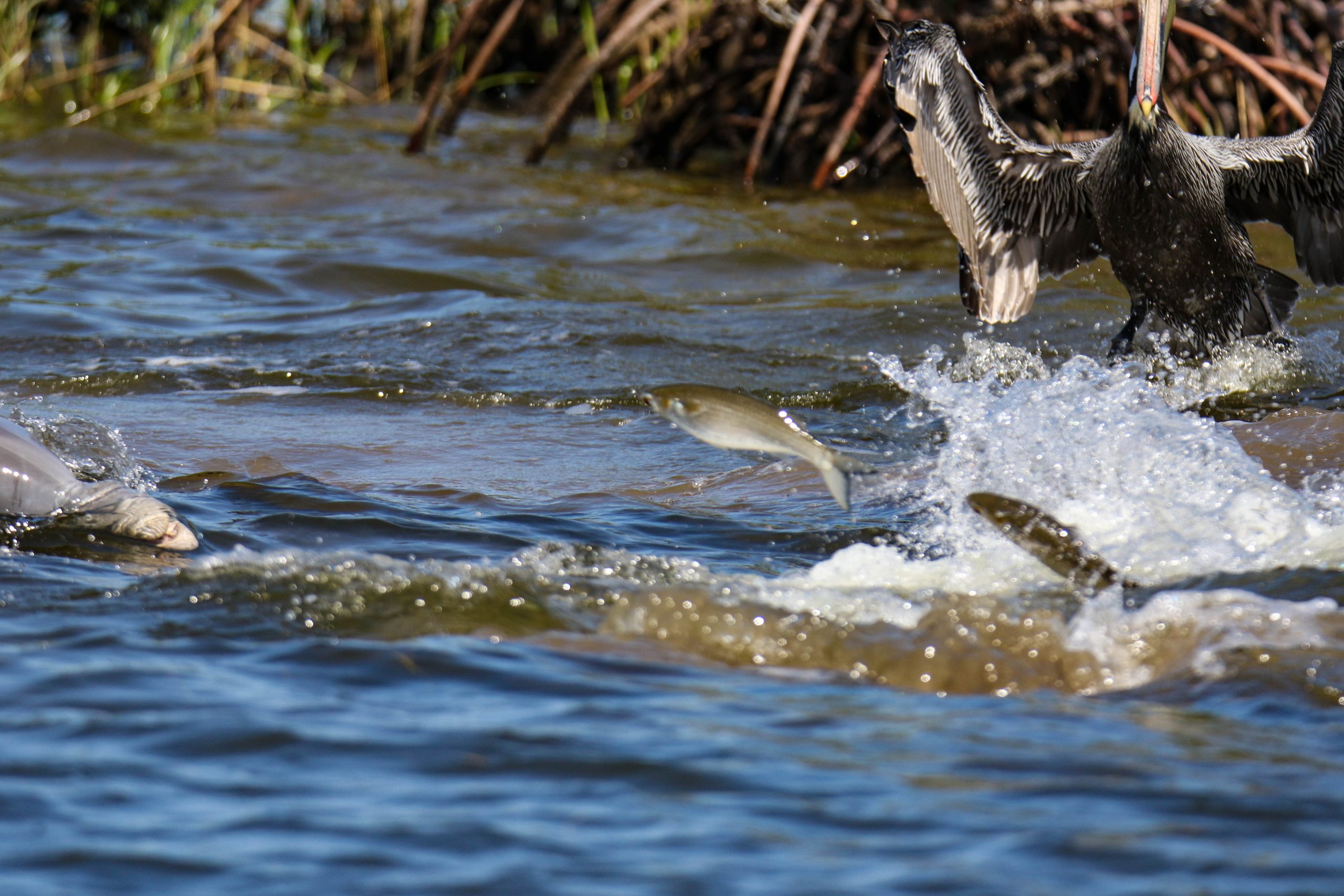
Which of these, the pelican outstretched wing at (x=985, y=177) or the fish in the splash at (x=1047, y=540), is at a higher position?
the pelican outstretched wing at (x=985, y=177)

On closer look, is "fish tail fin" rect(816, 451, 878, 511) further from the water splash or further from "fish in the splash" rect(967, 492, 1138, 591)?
the water splash

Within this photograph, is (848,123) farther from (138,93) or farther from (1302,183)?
(138,93)

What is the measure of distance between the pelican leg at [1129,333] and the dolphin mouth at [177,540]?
3.74m

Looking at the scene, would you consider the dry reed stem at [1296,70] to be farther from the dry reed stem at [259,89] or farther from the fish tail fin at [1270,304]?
the dry reed stem at [259,89]

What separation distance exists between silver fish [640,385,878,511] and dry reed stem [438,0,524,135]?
7457 millimetres

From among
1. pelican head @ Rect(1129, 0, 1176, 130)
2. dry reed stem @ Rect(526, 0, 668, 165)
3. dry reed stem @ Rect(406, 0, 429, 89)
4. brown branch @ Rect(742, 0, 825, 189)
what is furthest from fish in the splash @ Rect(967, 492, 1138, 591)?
dry reed stem @ Rect(406, 0, 429, 89)

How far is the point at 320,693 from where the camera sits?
2830 mm

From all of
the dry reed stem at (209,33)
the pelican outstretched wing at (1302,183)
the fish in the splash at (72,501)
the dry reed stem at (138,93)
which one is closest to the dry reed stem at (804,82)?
the dry reed stem at (209,33)

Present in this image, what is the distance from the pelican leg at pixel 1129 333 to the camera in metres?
6.23

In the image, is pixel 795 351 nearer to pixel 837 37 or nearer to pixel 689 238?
pixel 689 238

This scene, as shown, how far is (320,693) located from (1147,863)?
1.41 meters

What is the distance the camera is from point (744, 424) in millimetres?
3340

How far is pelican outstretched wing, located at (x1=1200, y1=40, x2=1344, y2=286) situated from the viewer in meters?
5.55

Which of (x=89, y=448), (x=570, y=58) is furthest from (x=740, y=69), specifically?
(x=89, y=448)
